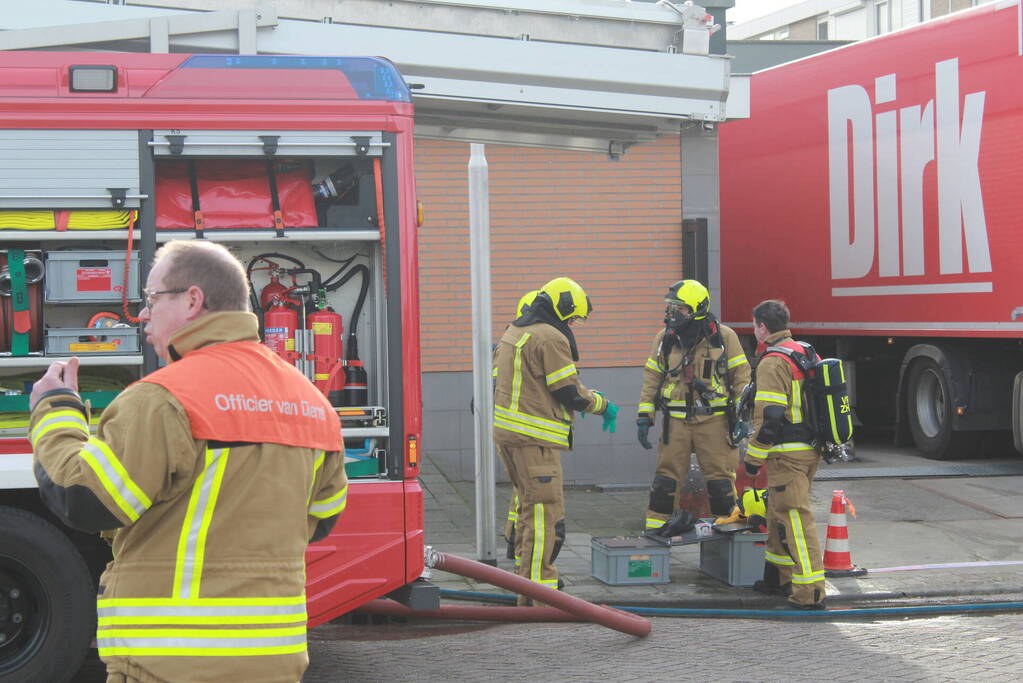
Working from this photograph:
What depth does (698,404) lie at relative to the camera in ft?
27.2

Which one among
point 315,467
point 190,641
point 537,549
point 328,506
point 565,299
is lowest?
point 537,549

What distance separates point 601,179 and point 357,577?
21.4 ft

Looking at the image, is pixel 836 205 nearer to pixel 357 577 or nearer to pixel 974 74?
pixel 974 74

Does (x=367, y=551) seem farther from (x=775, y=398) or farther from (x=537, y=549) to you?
(x=775, y=398)

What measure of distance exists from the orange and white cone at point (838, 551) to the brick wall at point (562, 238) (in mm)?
3406

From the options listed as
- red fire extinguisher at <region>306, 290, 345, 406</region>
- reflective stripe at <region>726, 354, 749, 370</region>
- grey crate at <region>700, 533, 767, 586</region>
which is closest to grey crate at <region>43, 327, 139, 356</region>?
red fire extinguisher at <region>306, 290, 345, 406</region>

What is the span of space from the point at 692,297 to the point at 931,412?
621 cm

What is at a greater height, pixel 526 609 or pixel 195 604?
pixel 195 604

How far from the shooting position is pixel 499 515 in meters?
9.96

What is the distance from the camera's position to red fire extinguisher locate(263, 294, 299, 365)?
17.8ft


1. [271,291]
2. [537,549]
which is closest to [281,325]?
[271,291]

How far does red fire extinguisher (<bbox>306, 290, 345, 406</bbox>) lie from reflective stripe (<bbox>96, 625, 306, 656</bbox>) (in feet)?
9.01

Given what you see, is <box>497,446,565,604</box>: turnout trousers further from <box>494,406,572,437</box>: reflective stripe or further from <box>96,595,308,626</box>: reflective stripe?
<box>96,595,308,626</box>: reflective stripe

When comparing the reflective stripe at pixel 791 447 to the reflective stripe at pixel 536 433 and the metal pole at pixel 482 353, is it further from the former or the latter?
the metal pole at pixel 482 353
